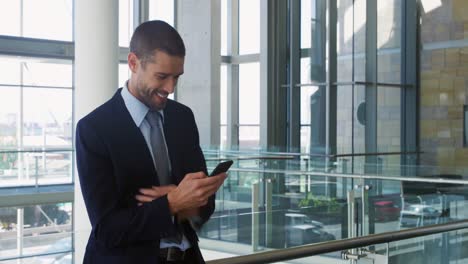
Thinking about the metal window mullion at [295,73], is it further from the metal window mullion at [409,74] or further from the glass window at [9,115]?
the glass window at [9,115]

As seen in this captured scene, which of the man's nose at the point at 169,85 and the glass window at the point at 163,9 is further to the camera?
the glass window at the point at 163,9

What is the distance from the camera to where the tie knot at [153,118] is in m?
1.62

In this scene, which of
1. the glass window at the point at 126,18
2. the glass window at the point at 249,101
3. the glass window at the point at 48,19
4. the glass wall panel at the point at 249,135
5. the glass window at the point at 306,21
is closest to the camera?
the glass window at the point at 306,21

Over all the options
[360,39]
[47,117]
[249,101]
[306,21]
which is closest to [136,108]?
[360,39]

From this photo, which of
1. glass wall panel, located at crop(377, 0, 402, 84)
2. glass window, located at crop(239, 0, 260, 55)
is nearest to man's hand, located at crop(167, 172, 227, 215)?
glass wall panel, located at crop(377, 0, 402, 84)

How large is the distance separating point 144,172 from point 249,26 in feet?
62.6

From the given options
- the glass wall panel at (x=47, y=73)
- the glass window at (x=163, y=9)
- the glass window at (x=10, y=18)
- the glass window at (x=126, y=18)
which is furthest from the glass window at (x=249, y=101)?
the glass window at (x=10, y=18)

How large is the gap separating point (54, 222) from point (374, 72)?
348 inches

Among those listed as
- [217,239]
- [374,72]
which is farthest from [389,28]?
[217,239]

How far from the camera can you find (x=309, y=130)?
607 inches

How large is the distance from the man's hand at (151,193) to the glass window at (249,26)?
1889 centimetres

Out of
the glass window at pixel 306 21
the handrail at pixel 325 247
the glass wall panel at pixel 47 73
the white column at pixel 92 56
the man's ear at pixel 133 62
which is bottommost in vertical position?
the handrail at pixel 325 247

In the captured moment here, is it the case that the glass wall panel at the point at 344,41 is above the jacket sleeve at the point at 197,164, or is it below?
above

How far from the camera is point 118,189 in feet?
4.96
